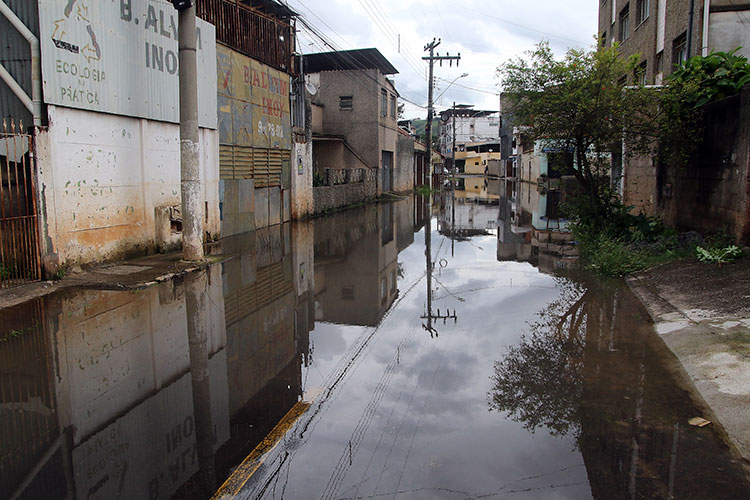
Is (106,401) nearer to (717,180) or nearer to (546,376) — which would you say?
(546,376)

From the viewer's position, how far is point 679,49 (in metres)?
18.4

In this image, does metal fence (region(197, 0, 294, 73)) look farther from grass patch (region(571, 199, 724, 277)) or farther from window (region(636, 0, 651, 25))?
window (region(636, 0, 651, 25))

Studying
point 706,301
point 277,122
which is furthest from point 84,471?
→ point 277,122

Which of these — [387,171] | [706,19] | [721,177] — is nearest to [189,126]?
[721,177]

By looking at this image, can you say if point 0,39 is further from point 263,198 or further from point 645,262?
point 645,262

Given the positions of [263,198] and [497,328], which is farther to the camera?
[263,198]

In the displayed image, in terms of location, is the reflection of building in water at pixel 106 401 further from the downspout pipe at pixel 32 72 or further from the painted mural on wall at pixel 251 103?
the painted mural on wall at pixel 251 103

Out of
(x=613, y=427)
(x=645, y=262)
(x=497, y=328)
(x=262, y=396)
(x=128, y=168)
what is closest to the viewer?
(x=613, y=427)

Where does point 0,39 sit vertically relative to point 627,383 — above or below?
above

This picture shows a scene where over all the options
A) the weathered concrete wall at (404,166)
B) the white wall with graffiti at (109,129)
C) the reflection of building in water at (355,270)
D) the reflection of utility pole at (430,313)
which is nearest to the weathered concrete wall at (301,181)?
the reflection of building in water at (355,270)

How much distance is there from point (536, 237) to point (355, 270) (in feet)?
24.6

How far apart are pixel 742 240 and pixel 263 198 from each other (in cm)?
1316

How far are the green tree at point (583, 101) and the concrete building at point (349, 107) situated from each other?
19.3m

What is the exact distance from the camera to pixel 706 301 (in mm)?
8039
